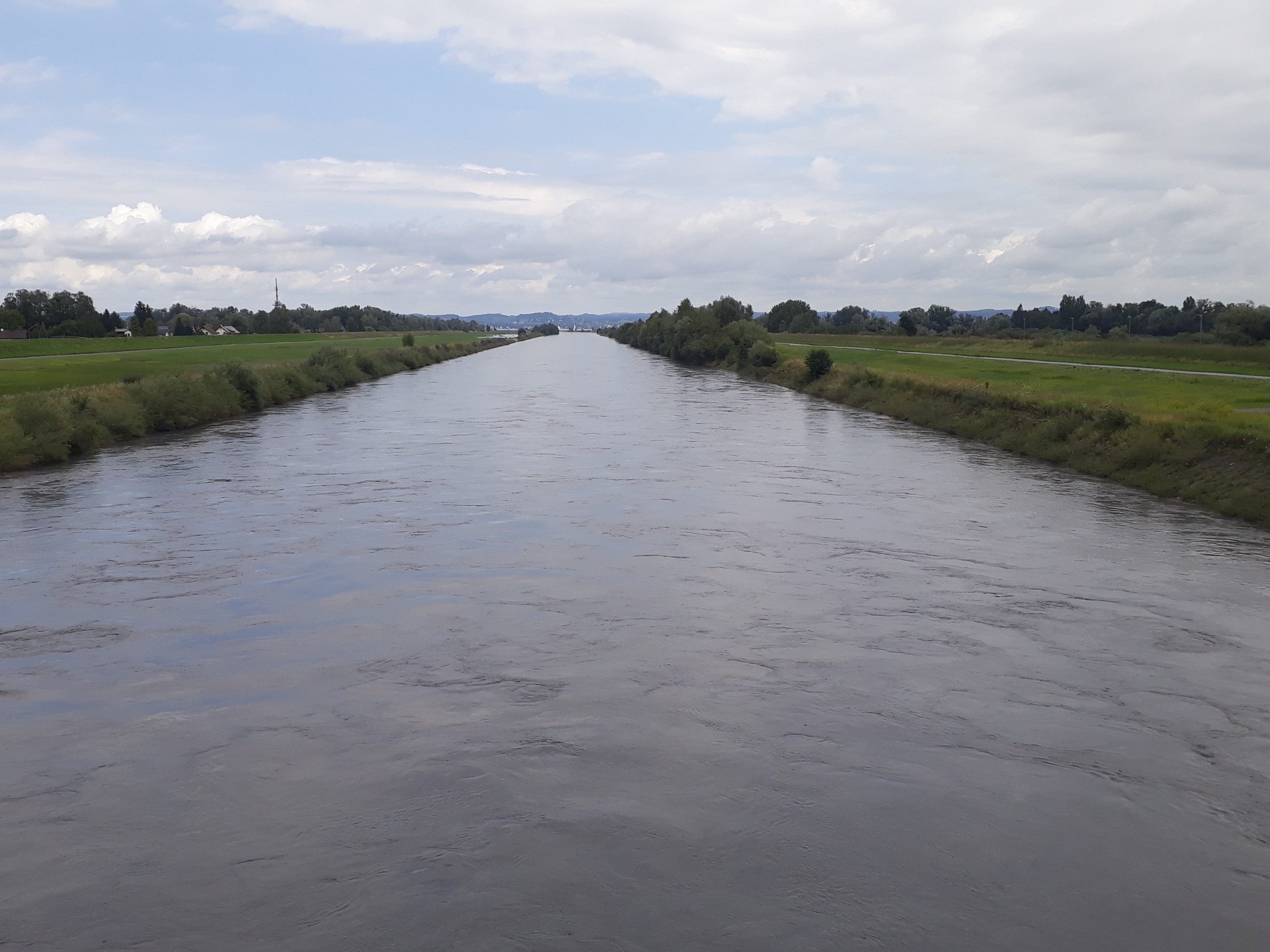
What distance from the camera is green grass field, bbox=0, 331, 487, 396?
44.2m

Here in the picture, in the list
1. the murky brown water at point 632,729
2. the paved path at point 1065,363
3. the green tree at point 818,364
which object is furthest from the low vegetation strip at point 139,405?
the paved path at point 1065,363

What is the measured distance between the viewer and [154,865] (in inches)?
268

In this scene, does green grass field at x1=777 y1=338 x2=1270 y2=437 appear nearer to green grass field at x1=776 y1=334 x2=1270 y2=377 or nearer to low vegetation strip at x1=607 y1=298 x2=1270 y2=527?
low vegetation strip at x1=607 y1=298 x2=1270 y2=527

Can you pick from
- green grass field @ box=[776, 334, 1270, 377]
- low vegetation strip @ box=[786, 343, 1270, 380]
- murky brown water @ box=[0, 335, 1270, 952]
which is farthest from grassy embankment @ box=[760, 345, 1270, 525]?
green grass field @ box=[776, 334, 1270, 377]

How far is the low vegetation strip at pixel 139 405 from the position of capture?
1009 inches

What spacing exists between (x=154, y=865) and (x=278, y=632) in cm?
534

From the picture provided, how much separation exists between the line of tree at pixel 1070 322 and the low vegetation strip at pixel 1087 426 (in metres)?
23.0

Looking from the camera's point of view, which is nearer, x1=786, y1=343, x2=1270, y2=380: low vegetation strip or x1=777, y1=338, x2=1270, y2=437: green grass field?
x1=777, y1=338, x2=1270, y2=437: green grass field

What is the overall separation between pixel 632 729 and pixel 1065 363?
49685 millimetres

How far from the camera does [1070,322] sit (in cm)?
13300

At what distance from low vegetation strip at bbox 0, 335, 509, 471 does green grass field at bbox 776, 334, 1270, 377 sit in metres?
39.7

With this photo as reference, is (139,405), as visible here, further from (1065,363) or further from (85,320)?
(85,320)

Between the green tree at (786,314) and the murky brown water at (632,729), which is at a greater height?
the green tree at (786,314)

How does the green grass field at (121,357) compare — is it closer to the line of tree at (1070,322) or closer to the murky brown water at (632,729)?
the murky brown water at (632,729)
